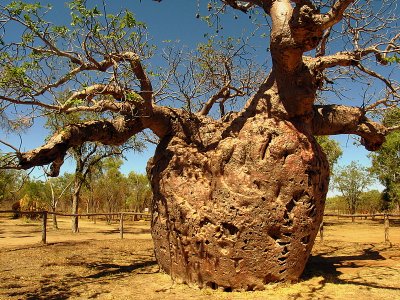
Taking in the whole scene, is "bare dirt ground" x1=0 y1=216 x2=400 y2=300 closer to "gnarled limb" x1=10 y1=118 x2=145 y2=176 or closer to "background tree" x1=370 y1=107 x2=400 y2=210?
"gnarled limb" x1=10 y1=118 x2=145 y2=176

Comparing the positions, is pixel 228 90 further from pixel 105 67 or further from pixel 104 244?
pixel 104 244

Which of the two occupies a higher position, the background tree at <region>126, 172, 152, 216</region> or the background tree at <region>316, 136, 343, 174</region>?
the background tree at <region>316, 136, 343, 174</region>

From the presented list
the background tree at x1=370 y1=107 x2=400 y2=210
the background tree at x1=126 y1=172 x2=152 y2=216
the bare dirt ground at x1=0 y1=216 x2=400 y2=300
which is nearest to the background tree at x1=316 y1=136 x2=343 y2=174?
the background tree at x1=370 y1=107 x2=400 y2=210

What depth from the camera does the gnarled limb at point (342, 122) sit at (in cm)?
647

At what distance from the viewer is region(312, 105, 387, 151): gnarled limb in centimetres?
647

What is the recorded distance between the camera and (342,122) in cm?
647

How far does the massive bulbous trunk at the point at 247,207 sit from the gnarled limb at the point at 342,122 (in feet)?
2.29

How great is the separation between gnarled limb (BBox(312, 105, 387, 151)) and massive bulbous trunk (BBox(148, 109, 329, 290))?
0.70 meters

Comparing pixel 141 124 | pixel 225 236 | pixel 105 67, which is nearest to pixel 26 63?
pixel 105 67

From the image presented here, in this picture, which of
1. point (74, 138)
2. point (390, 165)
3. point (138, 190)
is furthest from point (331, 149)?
point (74, 138)

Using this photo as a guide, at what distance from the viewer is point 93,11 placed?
480cm

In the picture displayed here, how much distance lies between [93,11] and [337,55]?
370cm

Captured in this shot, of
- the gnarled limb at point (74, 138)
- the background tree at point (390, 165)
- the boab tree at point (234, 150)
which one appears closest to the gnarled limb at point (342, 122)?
the boab tree at point (234, 150)

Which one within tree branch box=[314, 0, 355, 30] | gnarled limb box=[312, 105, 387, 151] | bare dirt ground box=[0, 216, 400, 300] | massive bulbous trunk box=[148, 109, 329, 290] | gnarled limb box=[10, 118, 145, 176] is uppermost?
tree branch box=[314, 0, 355, 30]
